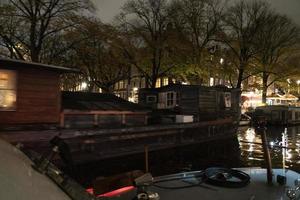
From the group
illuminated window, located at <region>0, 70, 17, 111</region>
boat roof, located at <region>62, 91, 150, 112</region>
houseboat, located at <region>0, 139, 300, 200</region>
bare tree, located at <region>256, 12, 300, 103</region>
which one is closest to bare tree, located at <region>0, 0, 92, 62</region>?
boat roof, located at <region>62, 91, 150, 112</region>

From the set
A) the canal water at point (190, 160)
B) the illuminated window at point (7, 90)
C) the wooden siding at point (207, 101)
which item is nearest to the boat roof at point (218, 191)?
the canal water at point (190, 160)

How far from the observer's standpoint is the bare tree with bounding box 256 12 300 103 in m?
48.6

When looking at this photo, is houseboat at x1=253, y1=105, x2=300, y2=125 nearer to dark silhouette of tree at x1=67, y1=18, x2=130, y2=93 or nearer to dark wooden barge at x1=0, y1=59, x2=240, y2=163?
dark wooden barge at x1=0, y1=59, x2=240, y2=163

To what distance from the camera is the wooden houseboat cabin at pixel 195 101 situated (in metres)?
28.9

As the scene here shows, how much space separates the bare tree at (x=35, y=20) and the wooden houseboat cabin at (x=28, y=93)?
942 cm

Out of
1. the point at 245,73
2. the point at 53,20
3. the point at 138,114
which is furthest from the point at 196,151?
the point at 245,73

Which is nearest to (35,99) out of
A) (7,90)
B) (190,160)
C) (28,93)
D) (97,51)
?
(28,93)

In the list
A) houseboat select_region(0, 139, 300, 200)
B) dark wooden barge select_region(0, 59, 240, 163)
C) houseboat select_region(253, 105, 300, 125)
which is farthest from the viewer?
houseboat select_region(253, 105, 300, 125)

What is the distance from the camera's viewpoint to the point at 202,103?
29109mm

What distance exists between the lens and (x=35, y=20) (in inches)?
1016

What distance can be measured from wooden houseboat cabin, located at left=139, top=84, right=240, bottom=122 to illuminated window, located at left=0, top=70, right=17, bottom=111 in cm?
1566

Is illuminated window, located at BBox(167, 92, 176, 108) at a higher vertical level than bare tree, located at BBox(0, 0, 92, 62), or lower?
lower

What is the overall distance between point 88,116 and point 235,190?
1371cm

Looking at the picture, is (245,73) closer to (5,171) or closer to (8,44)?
(8,44)
